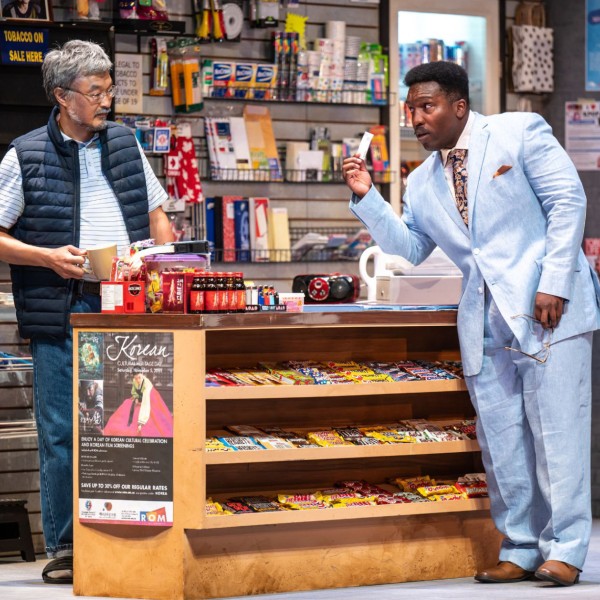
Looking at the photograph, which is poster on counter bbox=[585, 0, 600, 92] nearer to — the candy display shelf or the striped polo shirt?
the candy display shelf

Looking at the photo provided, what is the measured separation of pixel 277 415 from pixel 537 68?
4.78 metres

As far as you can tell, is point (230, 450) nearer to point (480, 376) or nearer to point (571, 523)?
point (480, 376)

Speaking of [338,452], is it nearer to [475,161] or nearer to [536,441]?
[536,441]

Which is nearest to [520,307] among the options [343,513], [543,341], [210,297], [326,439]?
[543,341]

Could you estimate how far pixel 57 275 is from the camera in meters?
4.29

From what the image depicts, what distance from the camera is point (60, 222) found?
4.30 meters

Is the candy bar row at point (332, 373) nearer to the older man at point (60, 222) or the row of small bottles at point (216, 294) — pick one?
the row of small bottles at point (216, 294)

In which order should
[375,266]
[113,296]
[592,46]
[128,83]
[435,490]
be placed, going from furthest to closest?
1. [592,46]
2. [128,83]
3. [375,266]
4. [435,490]
5. [113,296]

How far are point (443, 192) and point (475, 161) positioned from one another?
7.3 inches

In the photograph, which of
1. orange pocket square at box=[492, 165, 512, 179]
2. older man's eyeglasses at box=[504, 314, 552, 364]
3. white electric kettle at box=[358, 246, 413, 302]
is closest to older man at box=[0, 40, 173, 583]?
white electric kettle at box=[358, 246, 413, 302]

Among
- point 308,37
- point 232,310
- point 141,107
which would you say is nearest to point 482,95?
point 308,37

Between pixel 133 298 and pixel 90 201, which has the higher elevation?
pixel 90 201

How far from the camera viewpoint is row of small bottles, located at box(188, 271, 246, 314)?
3877 millimetres

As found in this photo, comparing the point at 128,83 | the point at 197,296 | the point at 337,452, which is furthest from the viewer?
the point at 128,83
